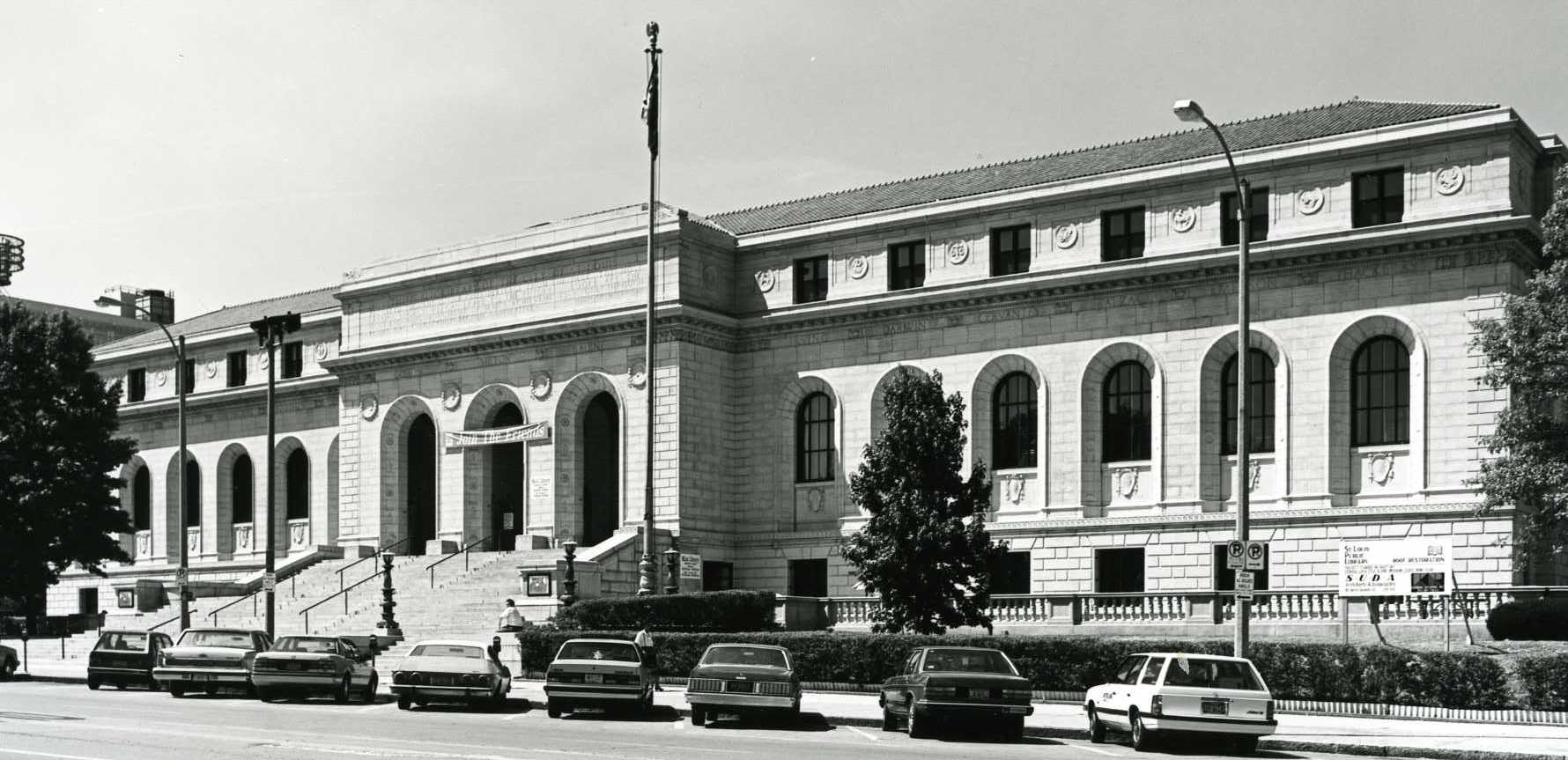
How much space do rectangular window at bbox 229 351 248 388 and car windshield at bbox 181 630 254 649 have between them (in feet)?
132

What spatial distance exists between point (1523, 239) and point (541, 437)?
3086 cm

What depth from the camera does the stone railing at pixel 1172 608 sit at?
38.3 m

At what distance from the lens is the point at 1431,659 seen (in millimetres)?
29016

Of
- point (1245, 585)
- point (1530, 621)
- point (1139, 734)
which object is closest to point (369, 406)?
point (1530, 621)

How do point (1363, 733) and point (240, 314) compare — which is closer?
point (1363, 733)

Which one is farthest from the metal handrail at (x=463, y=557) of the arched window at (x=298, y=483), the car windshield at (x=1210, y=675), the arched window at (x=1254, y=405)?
the car windshield at (x=1210, y=675)

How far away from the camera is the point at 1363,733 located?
25297mm

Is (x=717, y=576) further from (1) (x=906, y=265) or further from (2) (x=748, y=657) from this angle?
(2) (x=748, y=657)

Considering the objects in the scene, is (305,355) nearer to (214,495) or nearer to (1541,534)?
(214,495)

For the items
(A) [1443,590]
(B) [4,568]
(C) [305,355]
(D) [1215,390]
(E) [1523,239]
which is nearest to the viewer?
(A) [1443,590]

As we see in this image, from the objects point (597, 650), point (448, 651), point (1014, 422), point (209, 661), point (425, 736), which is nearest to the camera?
point (425, 736)

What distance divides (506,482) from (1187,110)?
3853 centimetres

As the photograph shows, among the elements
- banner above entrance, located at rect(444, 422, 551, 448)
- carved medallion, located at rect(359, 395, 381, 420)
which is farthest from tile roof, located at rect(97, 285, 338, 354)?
banner above entrance, located at rect(444, 422, 551, 448)

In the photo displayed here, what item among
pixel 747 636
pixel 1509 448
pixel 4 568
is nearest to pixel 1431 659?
pixel 1509 448
